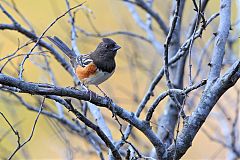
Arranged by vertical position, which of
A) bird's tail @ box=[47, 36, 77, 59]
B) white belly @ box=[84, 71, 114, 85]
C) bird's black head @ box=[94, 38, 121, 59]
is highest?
bird's tail @ box=[47, 36, 77, 59]

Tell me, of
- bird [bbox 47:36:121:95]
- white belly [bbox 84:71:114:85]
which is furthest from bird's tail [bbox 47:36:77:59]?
white belly [bbox 84:71:114:85]

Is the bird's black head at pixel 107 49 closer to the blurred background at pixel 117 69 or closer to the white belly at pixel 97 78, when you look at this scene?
the white belly at pixel 97 78

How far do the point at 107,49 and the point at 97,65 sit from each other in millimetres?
212

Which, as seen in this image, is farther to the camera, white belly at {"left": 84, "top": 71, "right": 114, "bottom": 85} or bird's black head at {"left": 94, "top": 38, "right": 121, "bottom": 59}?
bird's black head at {"left": 94, "top": 38, "right": 121, "bottom": 59}

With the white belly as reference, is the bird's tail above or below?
above

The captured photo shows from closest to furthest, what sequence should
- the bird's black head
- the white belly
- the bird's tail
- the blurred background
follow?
the white belly < the bird's black head < the bird's tail < the blurred background

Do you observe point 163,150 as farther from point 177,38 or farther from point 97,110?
point 177,38

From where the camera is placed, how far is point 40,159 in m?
7.53

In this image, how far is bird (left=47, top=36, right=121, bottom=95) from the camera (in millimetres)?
3357

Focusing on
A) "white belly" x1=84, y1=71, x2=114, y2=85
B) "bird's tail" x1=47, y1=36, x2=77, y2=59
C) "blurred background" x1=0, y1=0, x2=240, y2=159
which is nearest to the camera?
"white belly" x1=84, y1=71, x2=114, y2=85

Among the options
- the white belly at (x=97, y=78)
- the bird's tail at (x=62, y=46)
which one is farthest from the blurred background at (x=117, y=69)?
the white belly at (x=97, y=78)

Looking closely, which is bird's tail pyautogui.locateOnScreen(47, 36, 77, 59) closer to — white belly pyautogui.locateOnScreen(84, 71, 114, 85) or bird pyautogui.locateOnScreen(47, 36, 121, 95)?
bird pyautogui.locateOnScreen(47, 36, 121, 95)

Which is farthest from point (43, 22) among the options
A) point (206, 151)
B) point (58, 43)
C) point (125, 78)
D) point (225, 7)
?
point (225, 7)

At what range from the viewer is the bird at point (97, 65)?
11.0 ft
